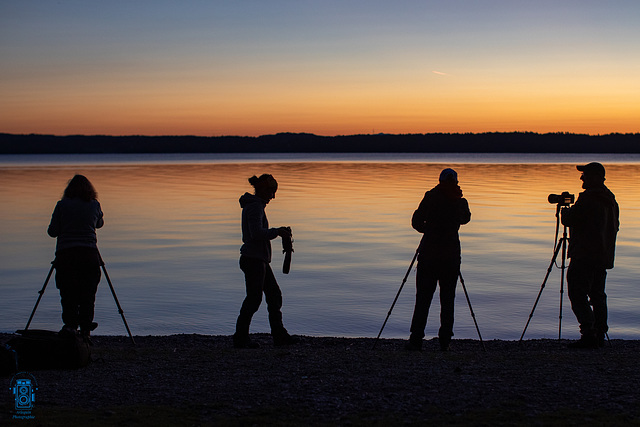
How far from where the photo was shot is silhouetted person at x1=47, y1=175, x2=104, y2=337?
24.0 feet

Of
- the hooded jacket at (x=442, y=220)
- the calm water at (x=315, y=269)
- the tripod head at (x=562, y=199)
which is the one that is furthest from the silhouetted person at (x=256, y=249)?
the tripod head at (x=562, y=199)

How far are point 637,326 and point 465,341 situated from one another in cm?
310

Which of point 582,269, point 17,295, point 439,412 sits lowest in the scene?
point 17,295

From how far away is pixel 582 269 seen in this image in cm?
795

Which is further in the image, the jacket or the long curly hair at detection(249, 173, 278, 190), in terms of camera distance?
the long curly hair at detection(249, 173, 278, 190)

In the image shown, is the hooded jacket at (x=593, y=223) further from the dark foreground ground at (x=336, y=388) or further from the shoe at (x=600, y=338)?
the dark foreground ground at (x=336, y=388)

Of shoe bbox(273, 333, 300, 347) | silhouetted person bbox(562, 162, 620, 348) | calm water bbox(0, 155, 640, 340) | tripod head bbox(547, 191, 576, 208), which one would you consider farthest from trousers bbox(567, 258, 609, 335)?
shoe bbox(273, 333, 300, 347)

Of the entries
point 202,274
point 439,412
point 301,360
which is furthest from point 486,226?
point 439,412

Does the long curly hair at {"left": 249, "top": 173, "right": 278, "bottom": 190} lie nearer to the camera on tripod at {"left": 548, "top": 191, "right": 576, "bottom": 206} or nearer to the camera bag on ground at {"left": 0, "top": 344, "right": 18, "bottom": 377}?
the camera bag on ground at {"left": 0, "top": 344, "right": 18, "bottom": 377}

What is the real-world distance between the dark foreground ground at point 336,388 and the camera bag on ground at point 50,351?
0.12 meters

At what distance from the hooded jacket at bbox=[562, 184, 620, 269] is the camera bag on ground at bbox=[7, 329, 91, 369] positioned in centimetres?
528

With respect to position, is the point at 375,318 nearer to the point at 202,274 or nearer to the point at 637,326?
the point at 637,326

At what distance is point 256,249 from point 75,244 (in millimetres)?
1852

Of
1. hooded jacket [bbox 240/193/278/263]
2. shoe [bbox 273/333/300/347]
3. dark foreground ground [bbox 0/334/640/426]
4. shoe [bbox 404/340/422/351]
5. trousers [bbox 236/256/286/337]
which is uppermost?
hooded jacket [bbox 240/193/278/263]
